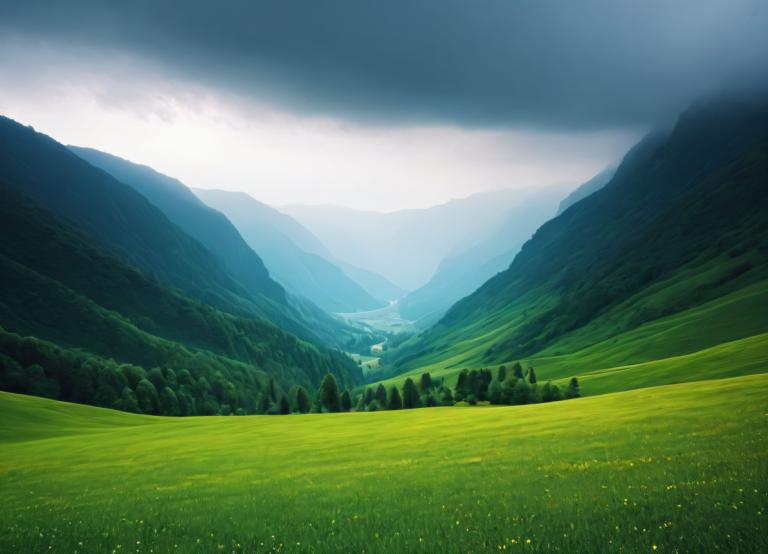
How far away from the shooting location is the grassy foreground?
485 inches

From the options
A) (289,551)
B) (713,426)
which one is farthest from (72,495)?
(713,426)

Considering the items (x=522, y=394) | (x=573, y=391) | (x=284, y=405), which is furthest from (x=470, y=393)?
(x=284, y=405)

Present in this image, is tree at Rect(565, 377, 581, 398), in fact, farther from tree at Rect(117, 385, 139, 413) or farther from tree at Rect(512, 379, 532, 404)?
tree at Rect(117, 385, 139, 413)

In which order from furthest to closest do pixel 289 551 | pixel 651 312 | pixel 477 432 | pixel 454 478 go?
1. pixel 651 312
2. pixel 477 432
3. pixel 454 478
4. pixel 289 551

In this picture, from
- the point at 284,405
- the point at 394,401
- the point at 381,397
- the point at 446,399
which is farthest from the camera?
the point at 381,397

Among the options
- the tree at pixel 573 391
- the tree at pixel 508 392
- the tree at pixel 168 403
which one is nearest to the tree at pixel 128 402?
the tree at pixel 168 403

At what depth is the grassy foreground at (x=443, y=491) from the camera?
12328 mm

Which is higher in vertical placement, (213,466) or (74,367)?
(74,367)

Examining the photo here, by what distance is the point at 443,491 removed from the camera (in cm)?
1923

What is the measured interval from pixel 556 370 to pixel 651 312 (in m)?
64.8

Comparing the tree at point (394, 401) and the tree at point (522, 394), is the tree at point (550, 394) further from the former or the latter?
the tree at point (394, 401)

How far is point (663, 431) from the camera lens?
2855 cm

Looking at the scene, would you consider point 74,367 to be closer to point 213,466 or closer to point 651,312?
point 213,466

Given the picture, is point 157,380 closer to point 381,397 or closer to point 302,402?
point 302,402
